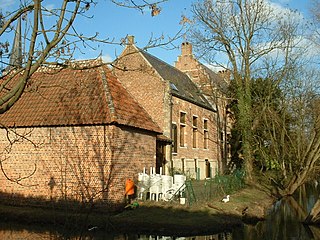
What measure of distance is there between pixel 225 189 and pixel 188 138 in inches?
315

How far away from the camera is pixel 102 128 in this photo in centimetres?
1429

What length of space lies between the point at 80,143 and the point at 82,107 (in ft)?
4.97

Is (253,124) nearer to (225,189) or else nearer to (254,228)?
(225,189)

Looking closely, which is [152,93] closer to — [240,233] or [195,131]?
[195,131]

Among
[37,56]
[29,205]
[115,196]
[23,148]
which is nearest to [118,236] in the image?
[115,196]

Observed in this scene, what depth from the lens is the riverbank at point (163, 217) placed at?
1191 cm

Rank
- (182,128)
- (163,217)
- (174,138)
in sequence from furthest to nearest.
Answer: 1. (182,128)
2. (174,138)
3. (163,217)

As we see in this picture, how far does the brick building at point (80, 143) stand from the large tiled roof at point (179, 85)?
8.40m

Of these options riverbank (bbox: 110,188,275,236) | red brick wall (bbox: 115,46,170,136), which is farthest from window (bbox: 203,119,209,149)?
riverbank (bbox: 110,188,275,236)

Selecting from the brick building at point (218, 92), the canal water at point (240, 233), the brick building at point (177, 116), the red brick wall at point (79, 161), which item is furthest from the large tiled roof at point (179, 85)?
the canal water at point (240, 233)

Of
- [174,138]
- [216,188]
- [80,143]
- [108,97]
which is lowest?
[216,188]

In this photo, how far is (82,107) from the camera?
49.7 feet

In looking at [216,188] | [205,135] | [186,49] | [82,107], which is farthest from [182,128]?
[82,107]

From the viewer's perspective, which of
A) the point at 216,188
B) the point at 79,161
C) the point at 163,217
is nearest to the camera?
the point at 163,217
